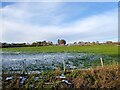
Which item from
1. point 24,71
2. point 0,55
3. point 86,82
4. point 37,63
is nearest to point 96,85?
point 86,82

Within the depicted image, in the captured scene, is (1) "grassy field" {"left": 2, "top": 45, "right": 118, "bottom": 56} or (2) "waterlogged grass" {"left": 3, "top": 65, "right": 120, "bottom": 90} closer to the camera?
(2) "waterlogged grass" {"left": 3, "top": 65, "right": 120, "bottom": 90}

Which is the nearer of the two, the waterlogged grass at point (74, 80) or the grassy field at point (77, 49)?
the waterlogged grass at point (74, 80)

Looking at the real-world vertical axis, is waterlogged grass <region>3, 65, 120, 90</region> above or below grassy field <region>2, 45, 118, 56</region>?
below

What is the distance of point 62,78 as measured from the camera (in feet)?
53.8

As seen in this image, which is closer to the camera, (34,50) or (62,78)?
(62,78)

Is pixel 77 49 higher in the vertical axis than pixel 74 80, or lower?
higher

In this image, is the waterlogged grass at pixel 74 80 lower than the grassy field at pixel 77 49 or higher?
lower

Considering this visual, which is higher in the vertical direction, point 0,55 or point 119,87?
point 0,55

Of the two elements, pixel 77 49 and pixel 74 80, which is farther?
pixel 77 49

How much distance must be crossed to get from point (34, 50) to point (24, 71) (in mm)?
14595

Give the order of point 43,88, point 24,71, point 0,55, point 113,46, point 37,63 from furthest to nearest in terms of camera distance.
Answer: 1. point 113,46
2. point 0,55
3. point 37,63
4. point 24,71
5. point 43,88

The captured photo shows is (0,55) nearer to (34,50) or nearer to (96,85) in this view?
(34,50)

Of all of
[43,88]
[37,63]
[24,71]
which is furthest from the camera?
[37,63]

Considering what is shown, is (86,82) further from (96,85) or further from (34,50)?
(34,50)
